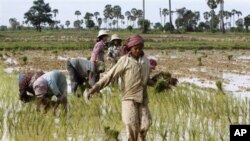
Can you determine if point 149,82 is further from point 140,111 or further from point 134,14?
point 134,14

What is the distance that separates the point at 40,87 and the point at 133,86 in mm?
1148

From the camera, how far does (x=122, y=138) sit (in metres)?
4.59

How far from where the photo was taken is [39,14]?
183ft

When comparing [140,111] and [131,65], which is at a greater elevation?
[131,65]

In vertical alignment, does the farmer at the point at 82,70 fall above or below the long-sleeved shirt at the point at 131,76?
below

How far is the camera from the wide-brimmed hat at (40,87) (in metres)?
4.61

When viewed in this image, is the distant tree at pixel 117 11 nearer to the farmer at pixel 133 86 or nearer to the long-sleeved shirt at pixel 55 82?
the long-sleeved shirt at pixel 55 82

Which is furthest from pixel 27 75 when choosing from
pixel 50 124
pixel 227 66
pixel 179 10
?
pixel 179 10

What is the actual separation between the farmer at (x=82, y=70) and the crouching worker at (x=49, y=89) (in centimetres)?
106

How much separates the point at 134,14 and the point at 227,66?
64.1 m

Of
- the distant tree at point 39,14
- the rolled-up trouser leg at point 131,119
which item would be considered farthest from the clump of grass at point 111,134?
the distant tree at point 39,14

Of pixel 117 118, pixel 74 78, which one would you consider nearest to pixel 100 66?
pixel 74 78

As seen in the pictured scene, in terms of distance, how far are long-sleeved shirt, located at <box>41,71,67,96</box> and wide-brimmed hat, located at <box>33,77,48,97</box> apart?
0.04 metres

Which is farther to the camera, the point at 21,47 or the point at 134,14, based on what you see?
the point at 134,14
